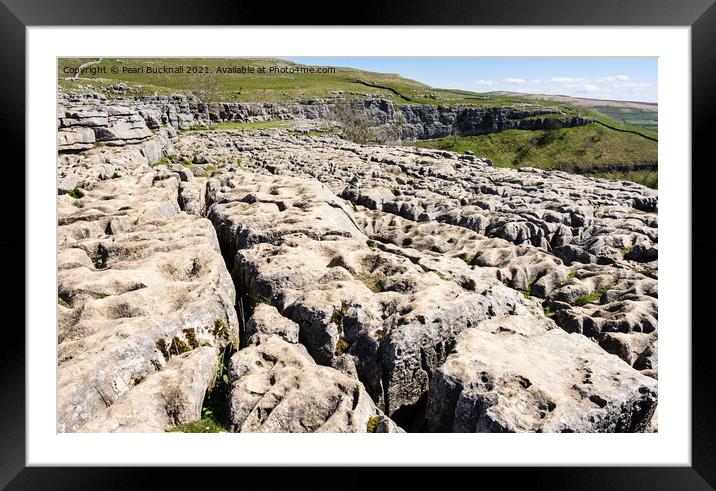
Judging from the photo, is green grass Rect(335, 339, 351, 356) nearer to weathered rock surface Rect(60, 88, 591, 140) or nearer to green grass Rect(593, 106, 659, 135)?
green grass Rect(593, 106, 659, 135)

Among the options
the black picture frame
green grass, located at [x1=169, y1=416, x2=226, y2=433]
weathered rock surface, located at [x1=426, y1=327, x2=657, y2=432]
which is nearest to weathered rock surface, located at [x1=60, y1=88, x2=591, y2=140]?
the black picture frame

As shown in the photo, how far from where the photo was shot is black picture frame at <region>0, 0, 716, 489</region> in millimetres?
9586

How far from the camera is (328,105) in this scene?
9456 centimetres

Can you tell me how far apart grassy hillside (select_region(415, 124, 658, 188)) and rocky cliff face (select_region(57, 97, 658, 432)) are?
55095 mm

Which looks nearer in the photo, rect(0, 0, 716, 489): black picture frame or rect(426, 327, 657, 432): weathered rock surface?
rect(426, 327, 657, 432): weathered rock surface

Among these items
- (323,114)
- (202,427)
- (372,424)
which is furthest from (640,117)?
(323,114)

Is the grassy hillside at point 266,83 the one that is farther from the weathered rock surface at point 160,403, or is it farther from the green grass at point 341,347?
the green grass at point 341,347

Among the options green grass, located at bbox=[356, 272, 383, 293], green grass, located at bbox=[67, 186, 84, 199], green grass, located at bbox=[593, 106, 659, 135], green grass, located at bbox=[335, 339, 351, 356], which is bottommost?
green grass, located at bbox=[335, 339, 351, 356]

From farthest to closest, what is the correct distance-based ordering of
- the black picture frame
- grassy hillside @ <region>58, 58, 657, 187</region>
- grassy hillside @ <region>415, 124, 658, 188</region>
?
1. grassy hillside @ <region>415, 124, 658, 188</region>
2. grassy hillside @ <region>58, 58, 657, 187</region>
3. the black picture frame
